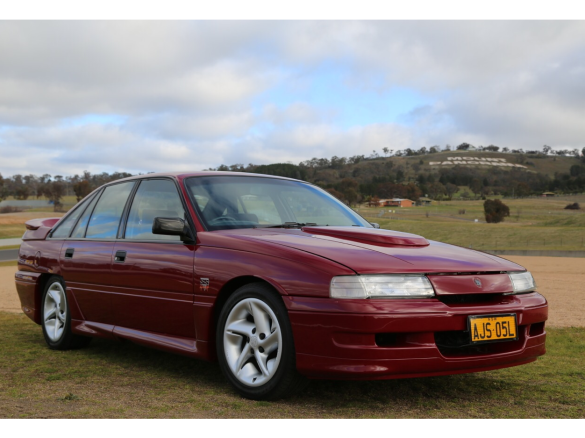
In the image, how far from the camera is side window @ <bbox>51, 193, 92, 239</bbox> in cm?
632

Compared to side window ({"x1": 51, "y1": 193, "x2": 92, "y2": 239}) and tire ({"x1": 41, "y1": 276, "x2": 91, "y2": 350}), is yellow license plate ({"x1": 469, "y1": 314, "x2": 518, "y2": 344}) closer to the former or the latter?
tire ({"x1": 41, "y1": 276, "x2": 91, "y2": 350})

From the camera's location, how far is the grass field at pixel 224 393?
12.4 ft

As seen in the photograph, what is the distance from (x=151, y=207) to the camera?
211 inches

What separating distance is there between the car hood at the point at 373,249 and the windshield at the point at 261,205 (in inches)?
10.9

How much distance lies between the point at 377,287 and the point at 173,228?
1.60 meters

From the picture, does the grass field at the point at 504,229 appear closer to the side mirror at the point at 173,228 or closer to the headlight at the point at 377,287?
the side mirror at the point at 173,228

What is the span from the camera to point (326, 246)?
4.12 metres

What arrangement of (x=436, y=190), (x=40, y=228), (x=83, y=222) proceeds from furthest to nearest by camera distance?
(x=436, y=190), (x=40, y=228), (x=83, y=222)

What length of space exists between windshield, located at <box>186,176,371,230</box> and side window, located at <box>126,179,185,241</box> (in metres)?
0.18

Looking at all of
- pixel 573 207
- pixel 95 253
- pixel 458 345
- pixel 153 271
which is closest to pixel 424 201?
pixel 573 207

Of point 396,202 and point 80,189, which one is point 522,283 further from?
point 80,189

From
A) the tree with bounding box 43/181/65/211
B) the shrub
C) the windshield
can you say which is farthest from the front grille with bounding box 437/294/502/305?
the tree with bounding box 43/181/65/211

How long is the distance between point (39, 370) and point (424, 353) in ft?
10.6
